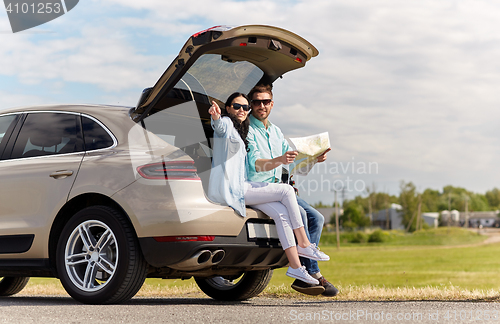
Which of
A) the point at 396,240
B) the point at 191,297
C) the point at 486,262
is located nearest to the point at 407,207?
the point at 396,240

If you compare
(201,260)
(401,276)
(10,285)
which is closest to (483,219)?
(401,276)

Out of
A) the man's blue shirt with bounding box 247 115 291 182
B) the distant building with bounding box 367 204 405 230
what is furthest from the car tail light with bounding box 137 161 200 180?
the distant building with bounding box 367 204 405 230

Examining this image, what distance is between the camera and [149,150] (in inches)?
189

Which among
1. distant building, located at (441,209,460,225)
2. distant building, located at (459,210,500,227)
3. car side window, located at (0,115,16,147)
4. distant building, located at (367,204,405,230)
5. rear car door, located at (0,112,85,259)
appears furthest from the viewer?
distant building, located at (459,210,500,227)

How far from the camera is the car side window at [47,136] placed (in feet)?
17.5

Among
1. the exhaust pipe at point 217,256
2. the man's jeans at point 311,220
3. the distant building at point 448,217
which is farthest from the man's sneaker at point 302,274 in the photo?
the distant building at point 448,217

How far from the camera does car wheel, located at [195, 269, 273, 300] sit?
244 inches

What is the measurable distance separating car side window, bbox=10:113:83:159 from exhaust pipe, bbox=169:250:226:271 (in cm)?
152

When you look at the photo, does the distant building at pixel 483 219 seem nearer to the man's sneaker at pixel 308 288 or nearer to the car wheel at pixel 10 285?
the car wheel at pixel 10 285

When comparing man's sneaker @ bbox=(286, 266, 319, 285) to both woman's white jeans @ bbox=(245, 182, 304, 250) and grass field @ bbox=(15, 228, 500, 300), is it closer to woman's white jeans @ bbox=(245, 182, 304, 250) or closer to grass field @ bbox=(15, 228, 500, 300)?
woman's white jeans @ bbox=(245, 182, 304, 250)

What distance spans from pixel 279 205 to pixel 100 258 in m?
1.66

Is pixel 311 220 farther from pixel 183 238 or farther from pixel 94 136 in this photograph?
pixel 94 136

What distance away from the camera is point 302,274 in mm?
4969

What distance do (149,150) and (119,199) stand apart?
1.60 feet
